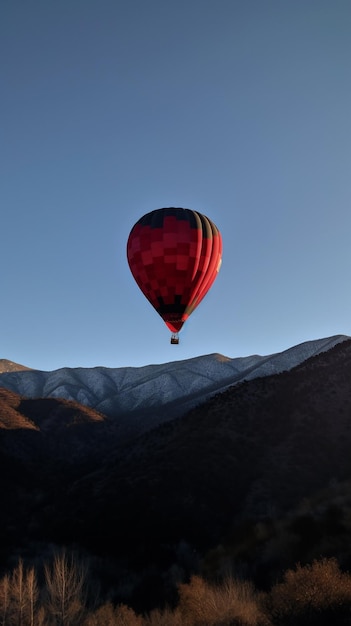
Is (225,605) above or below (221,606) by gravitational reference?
above

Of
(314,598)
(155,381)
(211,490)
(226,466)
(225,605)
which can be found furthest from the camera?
(155,381)

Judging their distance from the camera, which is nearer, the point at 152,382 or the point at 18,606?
the point at 18,606

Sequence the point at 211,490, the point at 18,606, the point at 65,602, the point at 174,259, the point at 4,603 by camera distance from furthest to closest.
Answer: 1. the point at 211,490
2. the point at 174,259
3. the point at 65,602
4. the point at 18,606
5. the point at 4,603

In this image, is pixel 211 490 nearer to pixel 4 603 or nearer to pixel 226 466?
pixel 226 466

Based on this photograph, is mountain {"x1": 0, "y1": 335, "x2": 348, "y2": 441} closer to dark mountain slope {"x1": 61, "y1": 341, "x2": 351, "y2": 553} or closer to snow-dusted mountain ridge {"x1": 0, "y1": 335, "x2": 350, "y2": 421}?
snow-dusted mountain ridge {"x1": 0, "y1": 335, "x2": 350, "y2": 421}

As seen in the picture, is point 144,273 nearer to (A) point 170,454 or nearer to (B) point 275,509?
(B) point 275,509

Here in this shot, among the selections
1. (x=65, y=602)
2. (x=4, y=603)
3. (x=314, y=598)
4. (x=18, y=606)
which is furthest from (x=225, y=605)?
(x=4, y=603)

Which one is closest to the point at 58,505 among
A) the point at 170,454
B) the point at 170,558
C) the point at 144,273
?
the point at 170,454

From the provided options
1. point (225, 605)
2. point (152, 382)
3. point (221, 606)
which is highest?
point (152, 382)
